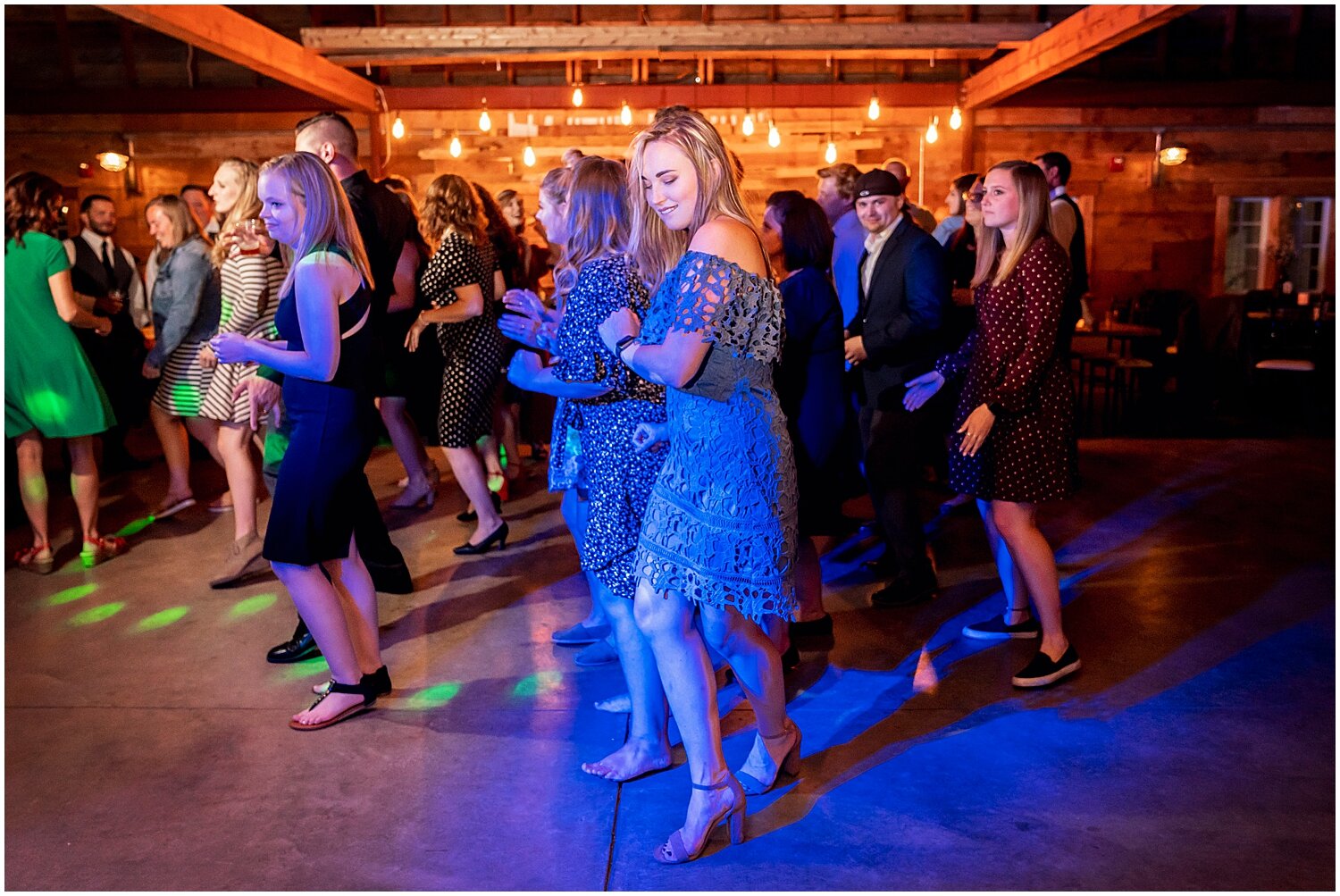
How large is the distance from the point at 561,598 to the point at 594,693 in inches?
37.3

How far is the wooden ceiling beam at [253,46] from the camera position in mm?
6094

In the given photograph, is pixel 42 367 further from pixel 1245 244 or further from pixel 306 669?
pixel 1245 244

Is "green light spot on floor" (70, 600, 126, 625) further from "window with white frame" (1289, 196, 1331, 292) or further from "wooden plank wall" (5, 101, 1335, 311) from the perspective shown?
"window with white frame" (1289, 196, 1331, 292)

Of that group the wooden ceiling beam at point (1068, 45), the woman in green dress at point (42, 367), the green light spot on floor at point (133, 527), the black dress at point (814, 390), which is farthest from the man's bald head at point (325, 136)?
the wooden ceiling beam at point (1068, 45)

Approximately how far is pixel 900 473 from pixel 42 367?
3.49m

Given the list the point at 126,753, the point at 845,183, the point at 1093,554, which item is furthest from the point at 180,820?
the point at 1093,554

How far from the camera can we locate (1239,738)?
117 inches

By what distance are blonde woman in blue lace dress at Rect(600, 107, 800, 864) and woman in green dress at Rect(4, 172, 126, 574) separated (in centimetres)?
315

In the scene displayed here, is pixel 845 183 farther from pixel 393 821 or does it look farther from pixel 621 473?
pixel 393 821

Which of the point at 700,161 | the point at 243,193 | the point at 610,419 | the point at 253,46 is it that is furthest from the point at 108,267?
the point at 700,161

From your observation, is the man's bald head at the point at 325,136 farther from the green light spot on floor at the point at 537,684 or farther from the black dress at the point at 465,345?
the green light spot on floor at the point at 537,684

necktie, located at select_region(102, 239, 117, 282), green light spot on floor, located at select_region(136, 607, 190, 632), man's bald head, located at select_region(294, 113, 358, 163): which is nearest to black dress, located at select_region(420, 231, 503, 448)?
man's bald head, located at select_region(294, 113, 358, 163)

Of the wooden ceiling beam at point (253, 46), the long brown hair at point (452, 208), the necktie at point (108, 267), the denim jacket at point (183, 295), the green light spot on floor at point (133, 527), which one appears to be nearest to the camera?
the long brown hair at point (452, 208)

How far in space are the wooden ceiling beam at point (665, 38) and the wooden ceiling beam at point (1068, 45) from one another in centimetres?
31
